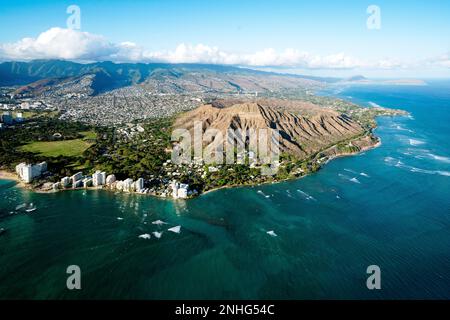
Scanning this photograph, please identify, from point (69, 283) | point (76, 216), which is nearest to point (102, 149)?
point (76, 216)

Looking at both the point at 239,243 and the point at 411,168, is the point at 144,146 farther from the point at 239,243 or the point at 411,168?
the point at 411,168

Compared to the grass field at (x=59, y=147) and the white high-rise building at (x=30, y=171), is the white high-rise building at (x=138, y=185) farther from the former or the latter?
the grass field at (x=59, y=147)

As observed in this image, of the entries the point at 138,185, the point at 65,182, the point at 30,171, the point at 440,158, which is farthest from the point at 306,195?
the point at 30,171

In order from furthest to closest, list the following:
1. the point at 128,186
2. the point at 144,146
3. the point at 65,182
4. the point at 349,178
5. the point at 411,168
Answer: the point at 144,146 < the point at 411,168 < the point at 349,178 < the point at 65,182 < the point at 128,186

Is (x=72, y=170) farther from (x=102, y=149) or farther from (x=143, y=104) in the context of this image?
(x=143, y=104)

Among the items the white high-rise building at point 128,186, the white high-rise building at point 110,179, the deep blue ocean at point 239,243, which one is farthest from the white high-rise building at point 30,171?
the white high-rise building at point 128,186

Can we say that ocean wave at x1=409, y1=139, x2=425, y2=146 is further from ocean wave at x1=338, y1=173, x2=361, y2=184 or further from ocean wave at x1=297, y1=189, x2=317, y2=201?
ocean wave at x1=297, y1=189, x2=317, y2=201
